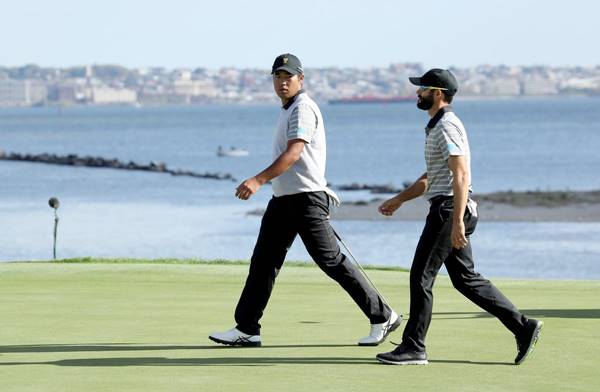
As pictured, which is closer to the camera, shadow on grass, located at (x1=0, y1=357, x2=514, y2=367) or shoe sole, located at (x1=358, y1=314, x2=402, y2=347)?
shadow on grass, located at (x1=0, y1=357, x2=514, y2=367)

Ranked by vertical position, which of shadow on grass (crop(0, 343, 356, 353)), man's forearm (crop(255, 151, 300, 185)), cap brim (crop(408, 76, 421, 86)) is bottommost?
shadow on grass (crop(0, 343, 356, 353))

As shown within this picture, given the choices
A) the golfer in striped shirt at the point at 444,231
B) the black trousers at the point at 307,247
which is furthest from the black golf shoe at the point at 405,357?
the black trousers at the point at 307,247

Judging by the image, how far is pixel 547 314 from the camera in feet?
35.6

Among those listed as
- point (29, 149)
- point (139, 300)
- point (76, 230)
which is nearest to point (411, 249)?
point (76, 230)

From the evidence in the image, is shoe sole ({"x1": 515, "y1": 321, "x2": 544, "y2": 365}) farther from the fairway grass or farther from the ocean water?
the ocean water

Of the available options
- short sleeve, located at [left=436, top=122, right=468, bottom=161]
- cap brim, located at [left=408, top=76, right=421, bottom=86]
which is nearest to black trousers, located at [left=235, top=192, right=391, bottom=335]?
cap brim, located at [left=408, top=76, right=421, bottom=86]

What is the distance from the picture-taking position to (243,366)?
858cm

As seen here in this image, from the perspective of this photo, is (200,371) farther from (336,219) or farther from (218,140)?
(218,140)

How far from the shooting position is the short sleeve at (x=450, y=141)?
8555 mm

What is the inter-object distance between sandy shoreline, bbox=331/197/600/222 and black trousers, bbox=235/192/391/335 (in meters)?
47.9

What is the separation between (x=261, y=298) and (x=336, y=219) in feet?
163

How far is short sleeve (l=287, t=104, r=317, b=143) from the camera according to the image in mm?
9203

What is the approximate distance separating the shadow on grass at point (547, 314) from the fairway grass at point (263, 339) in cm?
1

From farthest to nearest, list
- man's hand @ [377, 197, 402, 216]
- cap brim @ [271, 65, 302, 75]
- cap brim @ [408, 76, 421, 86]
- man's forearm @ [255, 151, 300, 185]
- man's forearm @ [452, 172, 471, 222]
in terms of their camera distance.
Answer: man's hand @ [377, 197, 402, 216]
cap brim @ [271, 65, 302, 75]
man's forearm @ [255, 151, 300, 185]
cap brim @ [408, 76, 421, 86]
man's forearm @ [452, 172, 471, 222]
